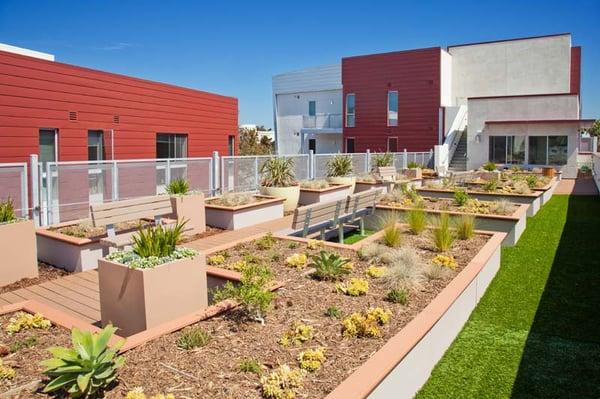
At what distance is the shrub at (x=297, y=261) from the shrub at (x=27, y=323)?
2.88 m

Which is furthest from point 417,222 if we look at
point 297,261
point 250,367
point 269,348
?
point 250,367

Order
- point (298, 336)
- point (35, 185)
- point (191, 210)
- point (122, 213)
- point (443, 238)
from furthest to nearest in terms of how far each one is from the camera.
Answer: point (191, 210)
point (35, 185)
point (122, 213)
point (443, 238)
point (298, 336)

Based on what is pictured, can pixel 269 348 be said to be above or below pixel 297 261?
below

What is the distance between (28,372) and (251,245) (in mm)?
4248

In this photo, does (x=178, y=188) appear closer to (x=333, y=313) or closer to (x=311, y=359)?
(x=333, y=313)

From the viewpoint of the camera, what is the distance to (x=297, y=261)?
255 inches

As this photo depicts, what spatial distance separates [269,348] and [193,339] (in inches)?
24.0

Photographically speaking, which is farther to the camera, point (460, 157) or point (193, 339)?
point (460, 157)

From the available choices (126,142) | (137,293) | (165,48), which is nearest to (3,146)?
(126,142)

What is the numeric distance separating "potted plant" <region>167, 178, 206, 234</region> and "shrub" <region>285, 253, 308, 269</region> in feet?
12.5

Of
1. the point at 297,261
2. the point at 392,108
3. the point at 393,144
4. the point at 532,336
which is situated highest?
the point at 392,108

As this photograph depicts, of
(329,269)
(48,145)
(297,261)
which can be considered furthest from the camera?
(48,145)

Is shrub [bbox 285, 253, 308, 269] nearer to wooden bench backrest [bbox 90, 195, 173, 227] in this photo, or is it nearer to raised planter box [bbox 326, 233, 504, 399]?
raised planter box [bbox 326, 233, 504, 399]

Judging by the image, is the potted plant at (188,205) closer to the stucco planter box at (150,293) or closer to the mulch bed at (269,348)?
the mulch bed at (269,348)
